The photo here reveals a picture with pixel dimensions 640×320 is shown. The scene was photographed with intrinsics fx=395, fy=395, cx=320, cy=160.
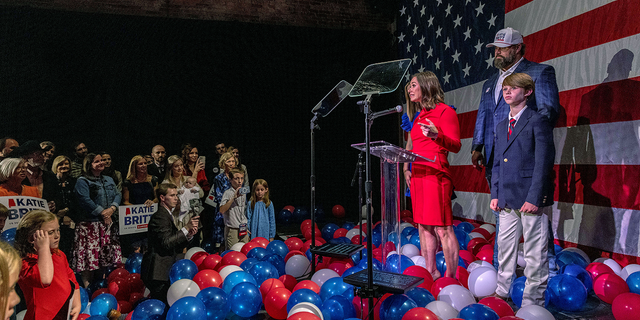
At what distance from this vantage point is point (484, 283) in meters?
2.49

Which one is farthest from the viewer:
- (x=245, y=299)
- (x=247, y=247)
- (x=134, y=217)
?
(x=134, y=217)

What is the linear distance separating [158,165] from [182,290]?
2431 millimetres

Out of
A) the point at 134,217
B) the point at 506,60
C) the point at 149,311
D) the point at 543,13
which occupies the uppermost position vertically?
the point at 543,13

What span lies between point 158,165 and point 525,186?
3.80 metres

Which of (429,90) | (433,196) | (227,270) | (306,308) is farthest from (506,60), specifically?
(227,270)

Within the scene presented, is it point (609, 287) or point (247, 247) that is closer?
point (609, 287)

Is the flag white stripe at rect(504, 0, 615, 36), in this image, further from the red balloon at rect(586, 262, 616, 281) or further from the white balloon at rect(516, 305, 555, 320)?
the white balloon at rect(516, 305, 555, 320)

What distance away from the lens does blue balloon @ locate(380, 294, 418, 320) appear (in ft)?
6.44

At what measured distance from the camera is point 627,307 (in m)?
2.03

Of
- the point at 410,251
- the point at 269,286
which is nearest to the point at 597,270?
the point at 410,251

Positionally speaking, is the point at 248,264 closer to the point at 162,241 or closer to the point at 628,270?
the point at 162,241

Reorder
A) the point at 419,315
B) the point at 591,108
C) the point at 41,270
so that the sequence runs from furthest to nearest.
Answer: the point at 591,108 → the point at 419,315 → the point at 41,270

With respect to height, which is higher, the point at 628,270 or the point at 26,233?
the point at 26,233

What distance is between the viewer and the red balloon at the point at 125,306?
2.65 m
